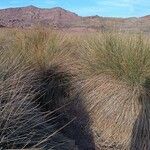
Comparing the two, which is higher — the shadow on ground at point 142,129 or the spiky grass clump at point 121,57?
the spiky grass clump at point 121,57

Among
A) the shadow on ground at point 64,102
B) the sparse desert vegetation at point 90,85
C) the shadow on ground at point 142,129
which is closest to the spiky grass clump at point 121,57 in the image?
the sparse desert vegetation at point 90,85

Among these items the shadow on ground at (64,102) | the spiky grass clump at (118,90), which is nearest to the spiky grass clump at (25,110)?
the shadow on ground at (64,102)

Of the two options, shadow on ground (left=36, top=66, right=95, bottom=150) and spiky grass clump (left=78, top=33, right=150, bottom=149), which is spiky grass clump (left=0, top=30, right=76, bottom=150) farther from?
spiky grass clump (left=78, top=33, right=150, bottom=149)

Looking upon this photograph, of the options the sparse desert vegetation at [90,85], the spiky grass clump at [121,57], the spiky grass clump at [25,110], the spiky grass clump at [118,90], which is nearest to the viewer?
the spiky grass clump at [25,110]

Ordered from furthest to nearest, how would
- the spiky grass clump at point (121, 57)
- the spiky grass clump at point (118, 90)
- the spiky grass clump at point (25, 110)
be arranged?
1. the spiky grass clump at point (121, 57)
2. the spiky grass clump at point (118, 90)
3. the spiky grass clump at point (25, 110)

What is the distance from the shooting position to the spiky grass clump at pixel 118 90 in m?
6.69

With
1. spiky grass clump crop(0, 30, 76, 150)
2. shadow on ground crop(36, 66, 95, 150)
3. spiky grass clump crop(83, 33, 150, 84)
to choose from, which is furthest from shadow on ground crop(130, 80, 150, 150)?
spiky grass clump crop(0, 30, 76, 150)

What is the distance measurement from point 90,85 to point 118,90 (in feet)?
1.77

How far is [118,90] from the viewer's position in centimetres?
700

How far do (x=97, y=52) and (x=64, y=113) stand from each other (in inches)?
47.0

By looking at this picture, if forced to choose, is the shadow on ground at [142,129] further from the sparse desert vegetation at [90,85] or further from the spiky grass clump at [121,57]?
the spiky grass clump at [121,57]

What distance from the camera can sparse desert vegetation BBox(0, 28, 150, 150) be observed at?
255 inches

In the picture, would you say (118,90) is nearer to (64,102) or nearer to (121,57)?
(121,57)

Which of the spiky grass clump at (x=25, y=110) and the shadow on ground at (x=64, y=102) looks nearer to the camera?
the spiky grass clump at (x=25, y=110)
